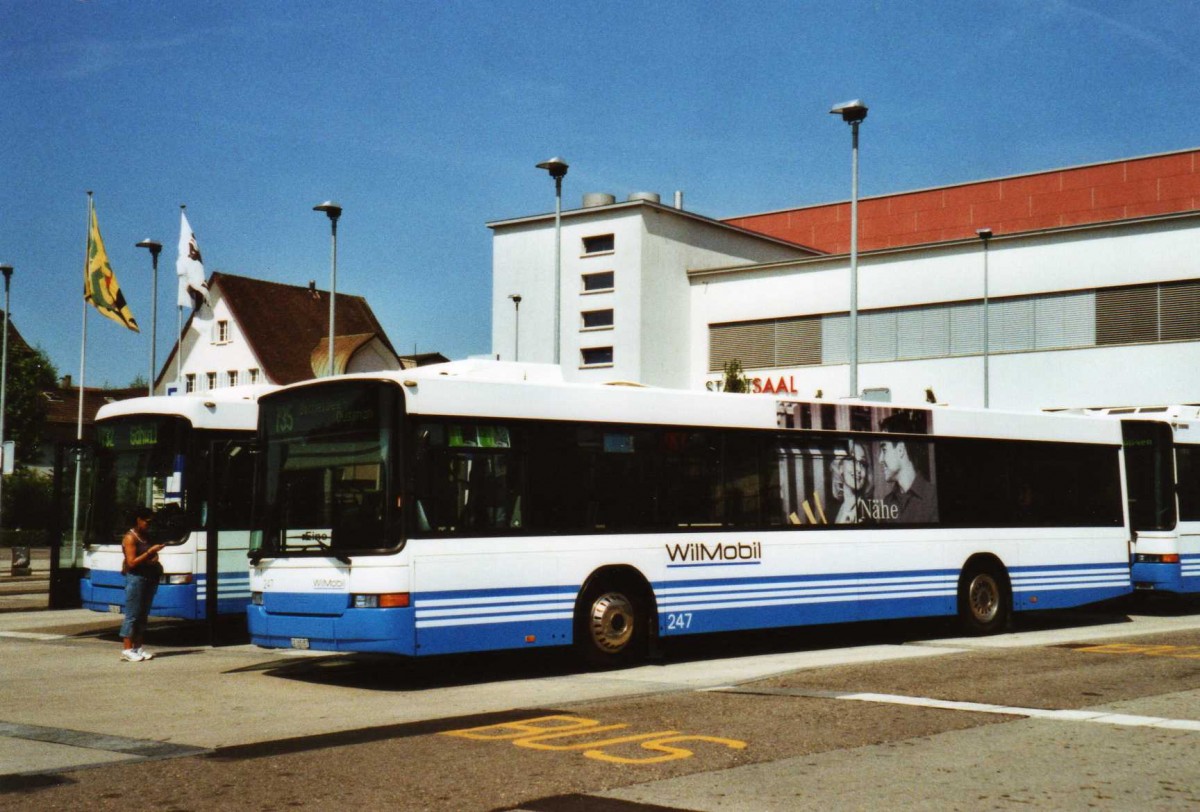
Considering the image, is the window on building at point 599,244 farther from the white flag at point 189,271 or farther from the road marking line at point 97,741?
the road marking line at point 97,741

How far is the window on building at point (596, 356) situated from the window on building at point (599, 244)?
13.5 ft

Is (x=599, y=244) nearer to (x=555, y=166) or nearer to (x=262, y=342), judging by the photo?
(x=262, y=342)

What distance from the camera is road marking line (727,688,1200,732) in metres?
9.91

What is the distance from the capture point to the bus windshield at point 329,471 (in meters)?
12.5

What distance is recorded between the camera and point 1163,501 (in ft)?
69.2

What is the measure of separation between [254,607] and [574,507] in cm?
329

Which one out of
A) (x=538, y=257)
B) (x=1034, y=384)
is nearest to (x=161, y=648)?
(x=1034, y=384)

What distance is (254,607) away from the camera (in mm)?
13492

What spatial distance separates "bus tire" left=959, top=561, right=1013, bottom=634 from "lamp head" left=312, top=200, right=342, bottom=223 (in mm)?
18373

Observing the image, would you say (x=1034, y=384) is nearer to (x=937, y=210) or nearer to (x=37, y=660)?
(x=937, y=210)

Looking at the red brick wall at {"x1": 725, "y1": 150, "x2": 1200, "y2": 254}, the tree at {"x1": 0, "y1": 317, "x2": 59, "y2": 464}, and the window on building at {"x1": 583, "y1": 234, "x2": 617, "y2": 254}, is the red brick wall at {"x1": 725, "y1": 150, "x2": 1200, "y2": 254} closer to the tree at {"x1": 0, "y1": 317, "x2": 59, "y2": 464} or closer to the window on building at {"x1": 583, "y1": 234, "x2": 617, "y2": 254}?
the window on building at {"x1": 583, "y1": 234, "x2": 617, "y2": 254}

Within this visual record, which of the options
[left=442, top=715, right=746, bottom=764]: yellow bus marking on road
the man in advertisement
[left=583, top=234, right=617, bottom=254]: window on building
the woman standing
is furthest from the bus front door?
[left=583, top=234, right=617, bottom=254]: window on building

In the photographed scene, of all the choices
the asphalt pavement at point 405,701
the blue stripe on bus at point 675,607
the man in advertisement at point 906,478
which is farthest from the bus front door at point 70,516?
the man in advertisement at point 906,478

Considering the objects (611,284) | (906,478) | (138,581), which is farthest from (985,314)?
(138,581)
